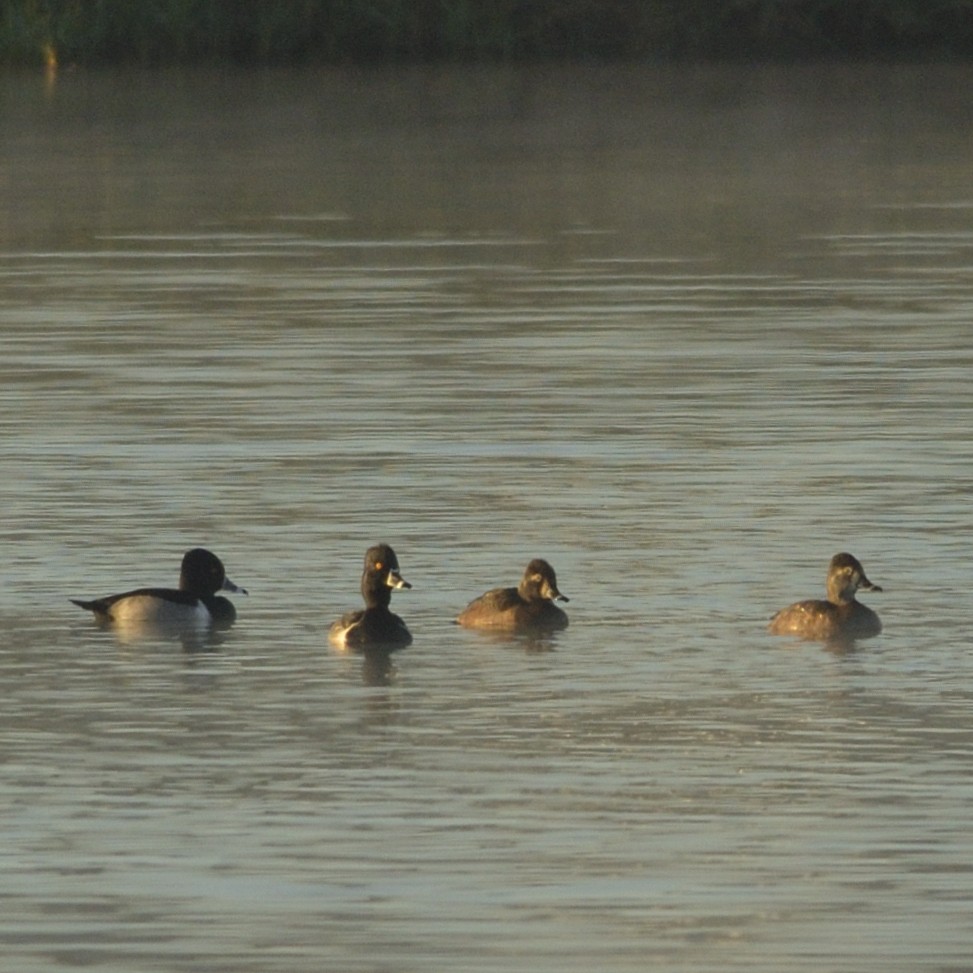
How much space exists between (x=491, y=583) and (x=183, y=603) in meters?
1.22

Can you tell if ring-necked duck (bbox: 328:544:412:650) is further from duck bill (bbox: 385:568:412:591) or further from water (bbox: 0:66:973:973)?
water (bbox: 0:66:973:973)

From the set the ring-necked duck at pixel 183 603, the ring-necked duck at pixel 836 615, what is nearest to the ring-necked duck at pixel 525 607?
the ring-necked duck at pixel 836 615

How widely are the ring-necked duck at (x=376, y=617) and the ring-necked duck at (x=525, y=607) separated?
0.25 metres

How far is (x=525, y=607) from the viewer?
11070 mm

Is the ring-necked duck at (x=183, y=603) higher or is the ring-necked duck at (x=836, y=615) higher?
the ring-necked duck at (x=183, y=603)

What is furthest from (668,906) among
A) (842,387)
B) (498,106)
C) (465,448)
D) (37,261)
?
(498,106)

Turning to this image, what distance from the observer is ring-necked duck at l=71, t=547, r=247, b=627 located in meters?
11.3

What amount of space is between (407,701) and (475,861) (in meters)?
2.14

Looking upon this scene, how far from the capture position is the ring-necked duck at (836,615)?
1092 centimetres

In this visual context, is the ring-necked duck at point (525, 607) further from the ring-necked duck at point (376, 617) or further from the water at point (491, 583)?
the ring-necked duck at point (376, 617)

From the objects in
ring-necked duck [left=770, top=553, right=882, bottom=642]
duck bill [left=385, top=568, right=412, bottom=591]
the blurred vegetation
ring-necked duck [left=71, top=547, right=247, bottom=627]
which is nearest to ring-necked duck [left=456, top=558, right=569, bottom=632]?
duck bill [left=385, top=568, right=412, bottom=591]

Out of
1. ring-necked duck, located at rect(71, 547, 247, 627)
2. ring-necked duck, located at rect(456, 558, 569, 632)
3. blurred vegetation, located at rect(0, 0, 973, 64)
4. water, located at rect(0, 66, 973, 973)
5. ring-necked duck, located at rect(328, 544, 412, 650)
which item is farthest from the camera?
blurred vegetation, located at rect(0, 0, 973, 64)

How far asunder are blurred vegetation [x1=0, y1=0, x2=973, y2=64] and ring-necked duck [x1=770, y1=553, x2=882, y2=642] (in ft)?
132

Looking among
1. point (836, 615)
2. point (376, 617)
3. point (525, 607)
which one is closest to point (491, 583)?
point (525, 607)
